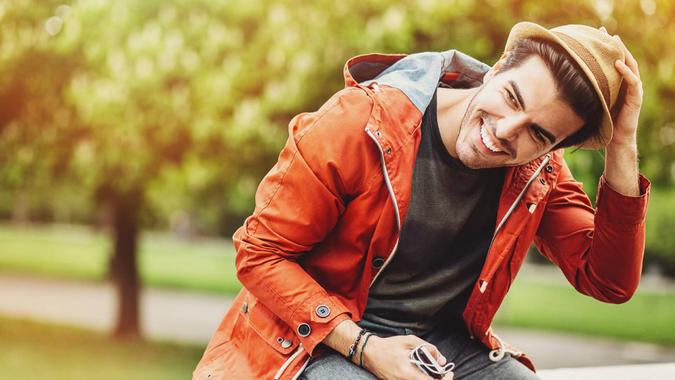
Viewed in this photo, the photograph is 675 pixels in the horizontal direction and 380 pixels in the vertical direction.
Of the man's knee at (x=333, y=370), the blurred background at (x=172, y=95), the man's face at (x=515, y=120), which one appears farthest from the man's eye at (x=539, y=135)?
the blurred background at (x=172, y=95)

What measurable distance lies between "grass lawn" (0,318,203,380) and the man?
5.90 m

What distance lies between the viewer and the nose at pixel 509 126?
176 centimetres

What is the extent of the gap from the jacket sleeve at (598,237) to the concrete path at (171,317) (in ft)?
24.6

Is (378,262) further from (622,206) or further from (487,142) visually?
(622,206)

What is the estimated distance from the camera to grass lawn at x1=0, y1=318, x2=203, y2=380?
25.2ft

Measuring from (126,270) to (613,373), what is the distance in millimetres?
6355

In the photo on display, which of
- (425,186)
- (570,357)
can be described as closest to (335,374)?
(425,186)

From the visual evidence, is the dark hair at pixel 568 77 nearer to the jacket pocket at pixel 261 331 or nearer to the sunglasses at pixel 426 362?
the sunglasses at pixel 426 362

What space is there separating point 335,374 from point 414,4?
15.2ft

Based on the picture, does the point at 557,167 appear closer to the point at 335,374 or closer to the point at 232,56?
the point at 335,374

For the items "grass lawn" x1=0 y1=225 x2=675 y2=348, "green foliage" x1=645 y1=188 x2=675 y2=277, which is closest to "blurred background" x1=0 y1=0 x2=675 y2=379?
"grass lawn" x1=0 y1=225 x2=675 y2=348

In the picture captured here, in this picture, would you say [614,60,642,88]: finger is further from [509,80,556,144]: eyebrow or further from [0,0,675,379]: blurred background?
[0,0,675,379]: blurred background

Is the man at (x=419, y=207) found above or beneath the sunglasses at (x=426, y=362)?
above

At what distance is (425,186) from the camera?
187cm
